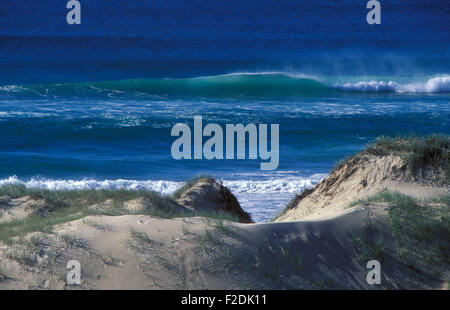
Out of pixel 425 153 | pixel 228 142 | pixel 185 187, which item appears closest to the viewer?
pixel 425 153

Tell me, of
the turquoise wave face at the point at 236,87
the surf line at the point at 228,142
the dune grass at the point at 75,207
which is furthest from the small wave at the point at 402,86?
the dune grass at the point at 75,207

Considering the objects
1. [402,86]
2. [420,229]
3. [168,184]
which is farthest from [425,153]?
[402,86]

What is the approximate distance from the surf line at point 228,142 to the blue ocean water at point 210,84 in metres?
0.36

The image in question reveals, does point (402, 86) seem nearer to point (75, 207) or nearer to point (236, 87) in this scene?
point (236, 87)

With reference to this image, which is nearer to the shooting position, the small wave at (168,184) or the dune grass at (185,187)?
the dune grass at (185,187)

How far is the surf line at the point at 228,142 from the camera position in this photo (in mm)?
16234

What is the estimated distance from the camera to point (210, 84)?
28484mm

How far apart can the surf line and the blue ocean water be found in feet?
1.20

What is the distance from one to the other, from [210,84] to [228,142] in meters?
10.0

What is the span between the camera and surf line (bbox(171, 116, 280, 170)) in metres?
16.2

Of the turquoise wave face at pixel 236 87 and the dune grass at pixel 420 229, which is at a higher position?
the turquoise wave face at pixel 236 87

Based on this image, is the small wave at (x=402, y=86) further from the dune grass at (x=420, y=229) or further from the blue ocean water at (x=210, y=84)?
the dune grass at (x=420, y=229)

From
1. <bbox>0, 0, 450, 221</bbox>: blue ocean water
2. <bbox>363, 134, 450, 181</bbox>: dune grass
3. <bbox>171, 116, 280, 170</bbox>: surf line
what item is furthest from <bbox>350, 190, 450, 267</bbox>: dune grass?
<bbox>171, 116, 280, 170</bbox>: surf line
